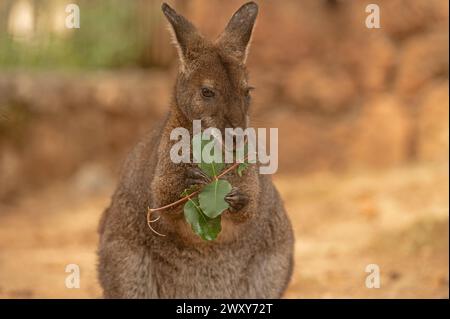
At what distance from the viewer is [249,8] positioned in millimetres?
5953

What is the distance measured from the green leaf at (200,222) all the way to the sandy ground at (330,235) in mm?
1862

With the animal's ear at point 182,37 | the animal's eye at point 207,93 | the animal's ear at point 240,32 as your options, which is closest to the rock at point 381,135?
the animal's ear at point 240,32

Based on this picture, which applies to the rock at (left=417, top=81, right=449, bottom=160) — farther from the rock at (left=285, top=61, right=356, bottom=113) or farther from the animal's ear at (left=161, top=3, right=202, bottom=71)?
the animal's ear at (left=161, top=3, right=202, bottom=71)

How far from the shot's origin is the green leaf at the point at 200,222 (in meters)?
5.40

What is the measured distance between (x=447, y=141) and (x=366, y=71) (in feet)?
5.73

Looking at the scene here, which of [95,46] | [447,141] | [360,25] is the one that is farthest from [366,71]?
[95,46]

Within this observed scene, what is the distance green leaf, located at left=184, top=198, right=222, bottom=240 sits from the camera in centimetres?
540

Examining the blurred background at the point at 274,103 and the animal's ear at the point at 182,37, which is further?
the blurred background at the point at 274,103

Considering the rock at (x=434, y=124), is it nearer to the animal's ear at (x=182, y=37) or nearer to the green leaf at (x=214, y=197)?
the animal's ear at (x=182, y=37)

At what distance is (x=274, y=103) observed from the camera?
1252 centimetres

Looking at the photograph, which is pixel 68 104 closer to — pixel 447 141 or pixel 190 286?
pixel 447 141

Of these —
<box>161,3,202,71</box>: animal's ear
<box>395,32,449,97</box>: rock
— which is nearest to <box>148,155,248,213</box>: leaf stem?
<box>161,3,202,71</box>: animal's ear

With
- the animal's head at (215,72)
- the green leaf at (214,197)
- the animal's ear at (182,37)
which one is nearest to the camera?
the green leaf at (214,197)

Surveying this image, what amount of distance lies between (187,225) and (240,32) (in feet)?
4.65
